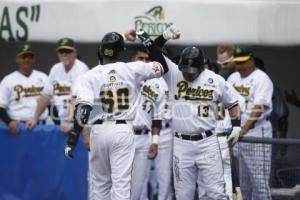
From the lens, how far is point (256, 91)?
1058cm

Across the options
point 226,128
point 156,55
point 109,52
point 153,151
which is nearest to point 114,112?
point 109,52

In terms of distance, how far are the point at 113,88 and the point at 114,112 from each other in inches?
8.4

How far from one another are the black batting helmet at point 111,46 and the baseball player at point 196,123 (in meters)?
0.71

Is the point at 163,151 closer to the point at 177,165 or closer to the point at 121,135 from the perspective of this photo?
the point at 177,165

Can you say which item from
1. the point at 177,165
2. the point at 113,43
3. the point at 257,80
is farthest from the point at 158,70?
the point at 257,80

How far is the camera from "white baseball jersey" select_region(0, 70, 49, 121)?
36.4 feet

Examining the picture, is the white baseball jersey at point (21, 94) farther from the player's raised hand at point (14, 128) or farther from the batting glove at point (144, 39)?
the batting glove at point (144, 39)

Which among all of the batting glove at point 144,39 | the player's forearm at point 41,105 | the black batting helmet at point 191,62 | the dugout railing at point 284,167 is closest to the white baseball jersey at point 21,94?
the player's forearm at point 41,105

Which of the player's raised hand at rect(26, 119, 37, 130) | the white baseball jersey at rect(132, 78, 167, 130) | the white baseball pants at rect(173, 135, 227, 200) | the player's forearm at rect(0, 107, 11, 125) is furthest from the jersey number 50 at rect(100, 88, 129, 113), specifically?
the player's forearm at rect(0, 107, 11, 125)

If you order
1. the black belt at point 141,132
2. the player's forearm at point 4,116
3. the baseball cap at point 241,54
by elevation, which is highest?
the baseball cap at point 241,54

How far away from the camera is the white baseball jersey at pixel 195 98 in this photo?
926 cm

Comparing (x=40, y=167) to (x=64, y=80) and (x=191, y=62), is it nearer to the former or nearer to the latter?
(x=64, y=80)

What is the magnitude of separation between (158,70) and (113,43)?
482 millimetres

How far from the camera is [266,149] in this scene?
934cm
